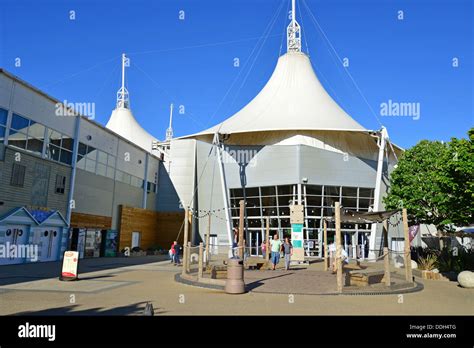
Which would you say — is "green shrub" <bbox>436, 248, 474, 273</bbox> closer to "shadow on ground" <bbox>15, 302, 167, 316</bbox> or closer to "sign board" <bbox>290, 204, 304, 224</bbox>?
"sign board" <bbox>290, 204, 304, 224</bbox>

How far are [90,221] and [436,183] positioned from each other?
2264 cm

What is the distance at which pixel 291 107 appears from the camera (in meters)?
35.6

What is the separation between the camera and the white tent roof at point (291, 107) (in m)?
33.3

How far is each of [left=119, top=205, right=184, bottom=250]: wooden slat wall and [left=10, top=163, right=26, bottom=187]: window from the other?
1094 cm

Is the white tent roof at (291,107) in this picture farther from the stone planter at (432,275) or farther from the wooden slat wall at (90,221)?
the stone planter at (432,275)

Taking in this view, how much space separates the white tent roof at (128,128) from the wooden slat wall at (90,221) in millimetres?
25962

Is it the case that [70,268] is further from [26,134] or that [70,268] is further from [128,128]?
[128,128]

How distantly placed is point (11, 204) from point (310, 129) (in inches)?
870

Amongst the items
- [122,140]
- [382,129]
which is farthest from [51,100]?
[382,129]

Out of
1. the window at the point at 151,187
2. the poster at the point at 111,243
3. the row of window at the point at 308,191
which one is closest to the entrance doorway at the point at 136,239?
the poster at the point at 111,243

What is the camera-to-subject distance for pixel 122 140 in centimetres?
3228

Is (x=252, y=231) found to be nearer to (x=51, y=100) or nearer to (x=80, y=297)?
(x=51, y=100)

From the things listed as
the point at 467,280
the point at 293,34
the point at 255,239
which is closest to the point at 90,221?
the point at 255,239

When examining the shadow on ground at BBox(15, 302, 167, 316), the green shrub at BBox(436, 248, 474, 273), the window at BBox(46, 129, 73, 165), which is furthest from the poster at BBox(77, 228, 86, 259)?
the green shrub at BBox(436, 248, 474, 273)
